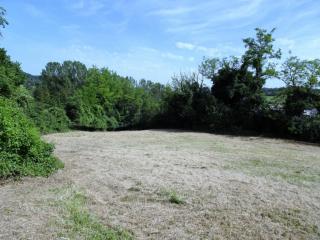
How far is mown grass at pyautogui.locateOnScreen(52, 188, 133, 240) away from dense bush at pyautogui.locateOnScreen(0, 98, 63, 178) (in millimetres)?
1492

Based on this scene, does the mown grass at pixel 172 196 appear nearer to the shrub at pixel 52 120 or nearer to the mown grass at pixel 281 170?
the mown grass at pixel 281 170

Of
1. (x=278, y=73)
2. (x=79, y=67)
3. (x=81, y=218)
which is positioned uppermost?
(x=79, y=67)

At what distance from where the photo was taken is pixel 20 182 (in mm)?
5652

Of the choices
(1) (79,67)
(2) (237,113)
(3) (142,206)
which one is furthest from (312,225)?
(1) (79,67)

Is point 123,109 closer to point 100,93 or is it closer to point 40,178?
point 100,93

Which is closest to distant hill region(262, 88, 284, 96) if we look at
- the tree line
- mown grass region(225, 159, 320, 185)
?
the tree line

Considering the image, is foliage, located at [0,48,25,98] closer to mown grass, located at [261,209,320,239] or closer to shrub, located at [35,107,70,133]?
shrub, located at [35,107,70,133]

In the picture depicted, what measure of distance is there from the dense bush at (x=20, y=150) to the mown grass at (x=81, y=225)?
149 cm

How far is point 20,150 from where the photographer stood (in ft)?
20.3

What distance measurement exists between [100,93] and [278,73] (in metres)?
10.3

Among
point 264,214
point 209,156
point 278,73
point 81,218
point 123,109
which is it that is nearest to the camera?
point 81,218

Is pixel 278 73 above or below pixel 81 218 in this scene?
above

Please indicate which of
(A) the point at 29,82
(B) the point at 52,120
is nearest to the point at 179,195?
(B) the point at 52,120

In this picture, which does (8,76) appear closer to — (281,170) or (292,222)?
(281,170)
